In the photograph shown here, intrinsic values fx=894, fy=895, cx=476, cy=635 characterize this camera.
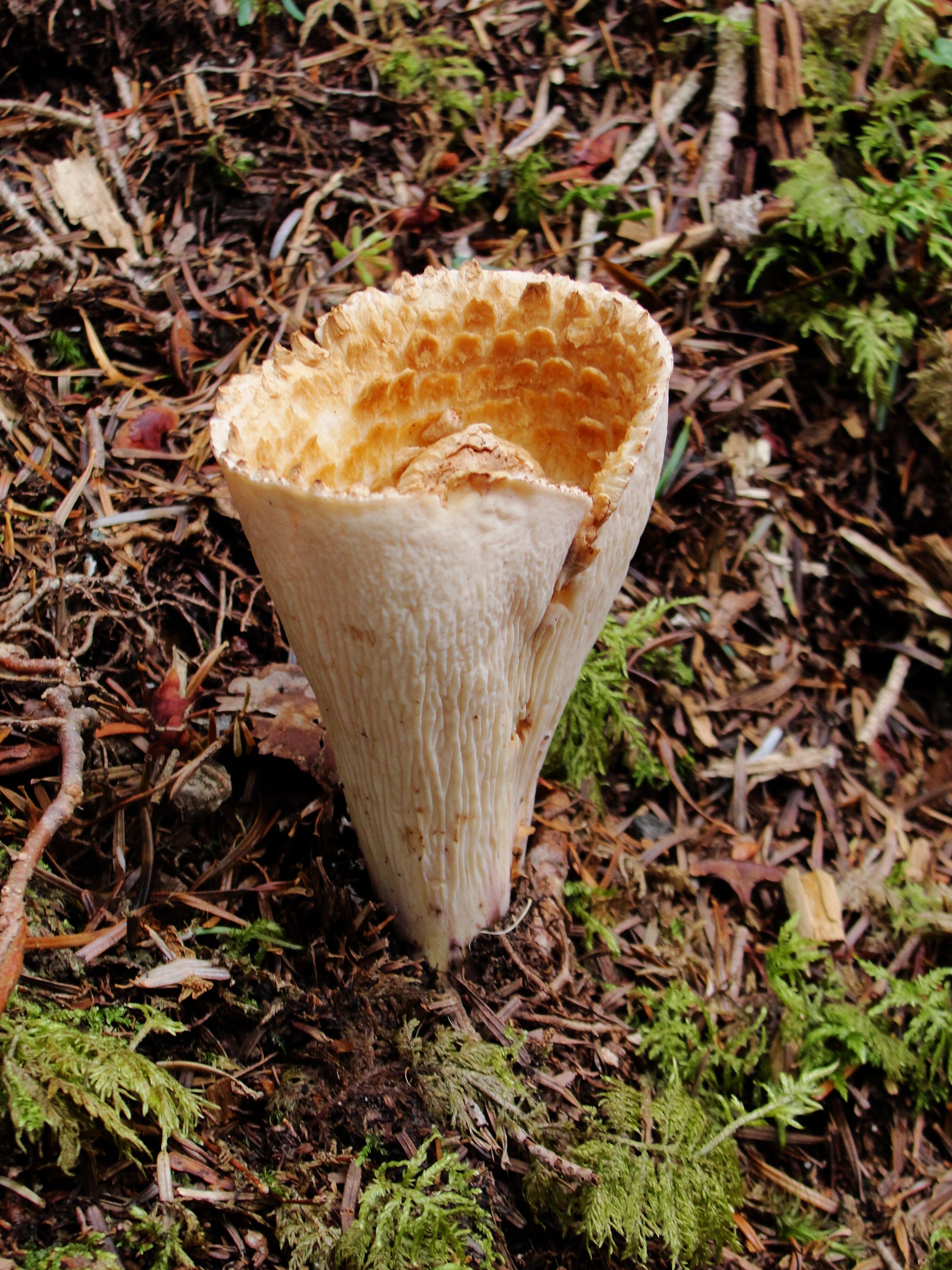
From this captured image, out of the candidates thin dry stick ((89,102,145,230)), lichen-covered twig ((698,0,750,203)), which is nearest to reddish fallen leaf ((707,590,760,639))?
lichen-covered twig ((698,0,750,203))

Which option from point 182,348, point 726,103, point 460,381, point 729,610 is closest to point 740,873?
point 729,610

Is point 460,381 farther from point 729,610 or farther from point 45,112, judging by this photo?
point 45,112

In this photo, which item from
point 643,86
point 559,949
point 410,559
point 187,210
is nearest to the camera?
point 410,559

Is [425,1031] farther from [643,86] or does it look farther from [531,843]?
[643,86]

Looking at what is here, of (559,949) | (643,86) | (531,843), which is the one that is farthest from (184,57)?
(559,949)

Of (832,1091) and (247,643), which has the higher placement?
(247,643)

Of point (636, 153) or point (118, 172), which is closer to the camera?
point (118, 172)

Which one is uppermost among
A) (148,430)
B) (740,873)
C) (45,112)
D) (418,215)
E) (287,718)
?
(45,112)
